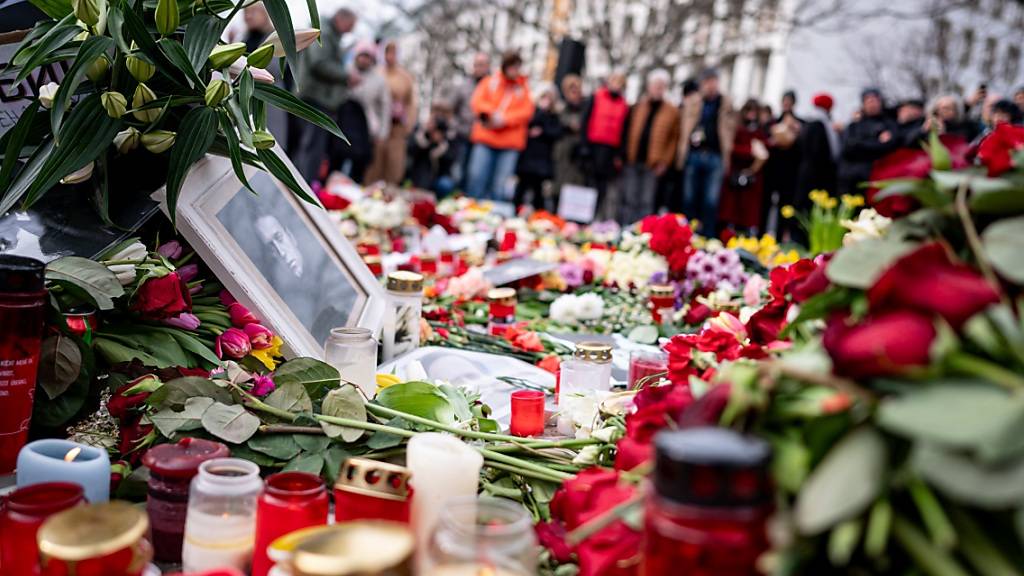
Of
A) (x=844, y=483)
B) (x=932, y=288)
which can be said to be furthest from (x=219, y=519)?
(x=932, y=288)

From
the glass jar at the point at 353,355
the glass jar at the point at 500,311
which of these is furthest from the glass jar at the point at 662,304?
the glass jar at the point at 353,355

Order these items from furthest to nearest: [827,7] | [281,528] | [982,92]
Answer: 1. [827,7]
2. [982,92]
3. [281,528]

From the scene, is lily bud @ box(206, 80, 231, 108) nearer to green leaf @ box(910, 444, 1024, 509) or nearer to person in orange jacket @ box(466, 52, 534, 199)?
green leaf @ box(910, 444, 1024, 509)

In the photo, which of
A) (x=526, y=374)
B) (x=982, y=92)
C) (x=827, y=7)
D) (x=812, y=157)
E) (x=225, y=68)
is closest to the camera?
(x=225, y=68)

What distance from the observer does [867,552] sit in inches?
30.0

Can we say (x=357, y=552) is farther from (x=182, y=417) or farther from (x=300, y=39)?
(x=300, y=39)

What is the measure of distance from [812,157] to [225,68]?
7.83 metres

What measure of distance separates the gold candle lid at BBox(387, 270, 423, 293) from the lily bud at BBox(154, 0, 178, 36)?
989 mm

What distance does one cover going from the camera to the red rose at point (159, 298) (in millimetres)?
1786

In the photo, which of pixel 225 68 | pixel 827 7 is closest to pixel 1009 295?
pixel 225 68

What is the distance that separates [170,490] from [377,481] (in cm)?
30

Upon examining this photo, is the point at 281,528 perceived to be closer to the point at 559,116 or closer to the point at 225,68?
the point at 225,68

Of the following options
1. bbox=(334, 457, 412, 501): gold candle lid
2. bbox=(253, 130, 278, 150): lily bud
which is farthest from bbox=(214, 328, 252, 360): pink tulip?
bbox=(334, 457, 412, 501): gold candle lid

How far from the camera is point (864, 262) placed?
96 cm
